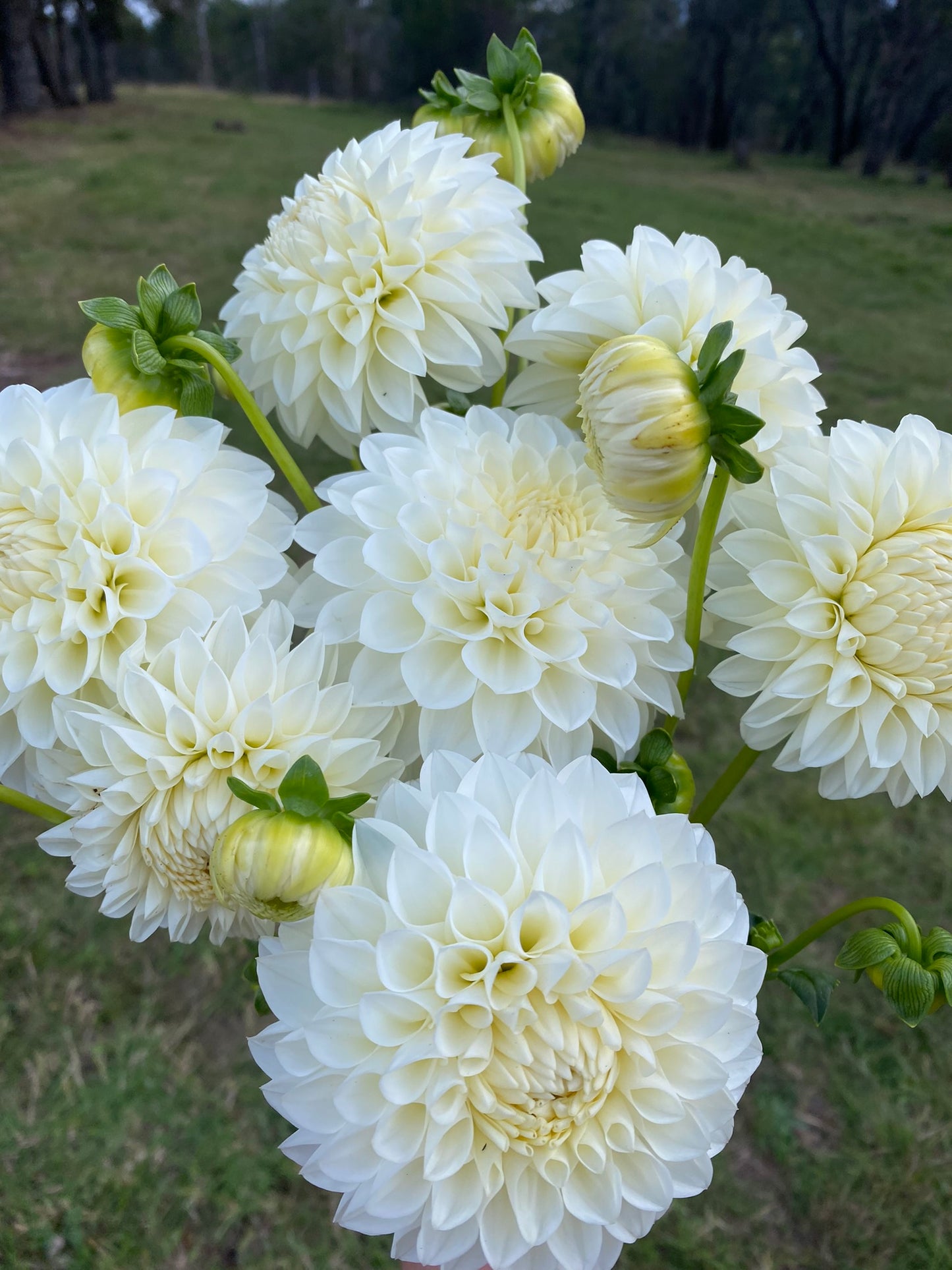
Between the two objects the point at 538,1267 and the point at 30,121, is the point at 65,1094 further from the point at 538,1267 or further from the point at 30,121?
the point at 30,121

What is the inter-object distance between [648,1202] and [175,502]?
40 centimetres

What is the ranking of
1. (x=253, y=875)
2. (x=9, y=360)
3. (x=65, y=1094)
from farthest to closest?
(x=9, y=360), (x=65, y=1094), (x=253, y=875)

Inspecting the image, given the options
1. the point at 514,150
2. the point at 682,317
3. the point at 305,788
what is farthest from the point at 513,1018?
the point at 514,150

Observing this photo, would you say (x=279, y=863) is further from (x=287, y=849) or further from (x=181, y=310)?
(x=181, y=310)

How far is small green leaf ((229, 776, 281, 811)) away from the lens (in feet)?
1.36

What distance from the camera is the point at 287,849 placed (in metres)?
0.39

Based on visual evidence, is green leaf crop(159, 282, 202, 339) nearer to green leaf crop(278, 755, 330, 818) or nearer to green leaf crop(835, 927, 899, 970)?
green leaf crop(278, 755, 330, 818)

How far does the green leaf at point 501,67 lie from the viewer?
2.01 feet

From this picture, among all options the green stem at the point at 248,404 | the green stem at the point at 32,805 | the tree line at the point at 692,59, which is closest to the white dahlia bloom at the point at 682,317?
the green stem at the point at 248,404

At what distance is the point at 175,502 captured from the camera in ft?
1.59

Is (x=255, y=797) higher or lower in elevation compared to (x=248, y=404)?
lower

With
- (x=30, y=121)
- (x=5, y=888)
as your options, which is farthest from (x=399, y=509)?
(x=30, y=121)

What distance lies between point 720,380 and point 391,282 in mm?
216

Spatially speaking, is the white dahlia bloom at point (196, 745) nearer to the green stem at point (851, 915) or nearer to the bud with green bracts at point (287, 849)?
the bud with green bracts at point (287, 849)
